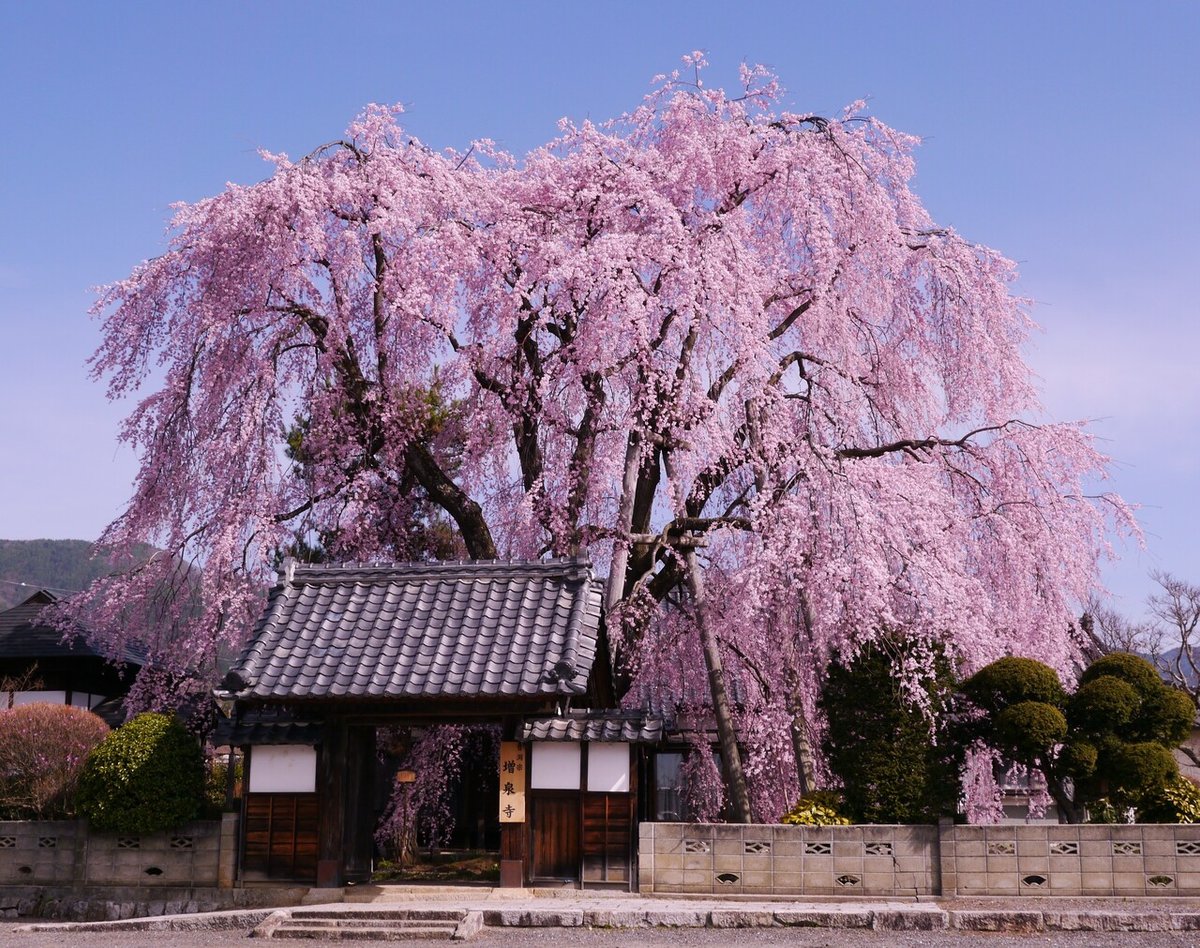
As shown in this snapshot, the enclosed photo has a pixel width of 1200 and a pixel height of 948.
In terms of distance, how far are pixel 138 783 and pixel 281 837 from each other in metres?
1.86

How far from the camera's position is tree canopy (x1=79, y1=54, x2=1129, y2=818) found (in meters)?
17.0

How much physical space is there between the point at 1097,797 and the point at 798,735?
13.0 ft

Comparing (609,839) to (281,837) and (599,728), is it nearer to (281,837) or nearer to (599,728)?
(599,728)

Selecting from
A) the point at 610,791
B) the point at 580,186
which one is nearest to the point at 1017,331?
the point at 580,186

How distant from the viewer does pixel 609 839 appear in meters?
13.9

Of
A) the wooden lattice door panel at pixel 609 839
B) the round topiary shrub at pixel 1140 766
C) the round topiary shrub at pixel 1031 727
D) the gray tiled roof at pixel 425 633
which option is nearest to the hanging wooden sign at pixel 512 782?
the wooden lattice door panel at pixel 609 839

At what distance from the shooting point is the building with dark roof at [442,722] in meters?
13.8

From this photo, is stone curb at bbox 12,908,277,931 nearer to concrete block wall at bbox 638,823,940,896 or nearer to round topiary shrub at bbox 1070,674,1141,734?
concrete block wall at bbox 638,823,940,896

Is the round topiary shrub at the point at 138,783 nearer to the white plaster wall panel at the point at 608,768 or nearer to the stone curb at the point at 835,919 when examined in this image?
the stone curb at the point at 835,919

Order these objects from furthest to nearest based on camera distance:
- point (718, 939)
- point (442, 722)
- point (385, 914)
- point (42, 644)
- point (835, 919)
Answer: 1. point (42, 644)
2. point (442, 722)
3. point (385, 914)
4. point (835, 919)
5. point (718, 939)

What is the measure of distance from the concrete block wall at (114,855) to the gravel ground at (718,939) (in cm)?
171

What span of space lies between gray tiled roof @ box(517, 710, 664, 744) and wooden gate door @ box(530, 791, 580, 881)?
2.47ft

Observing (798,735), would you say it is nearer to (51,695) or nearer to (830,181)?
(830,181)

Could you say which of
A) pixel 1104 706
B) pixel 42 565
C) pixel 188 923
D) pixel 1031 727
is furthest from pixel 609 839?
pixel 42 565
